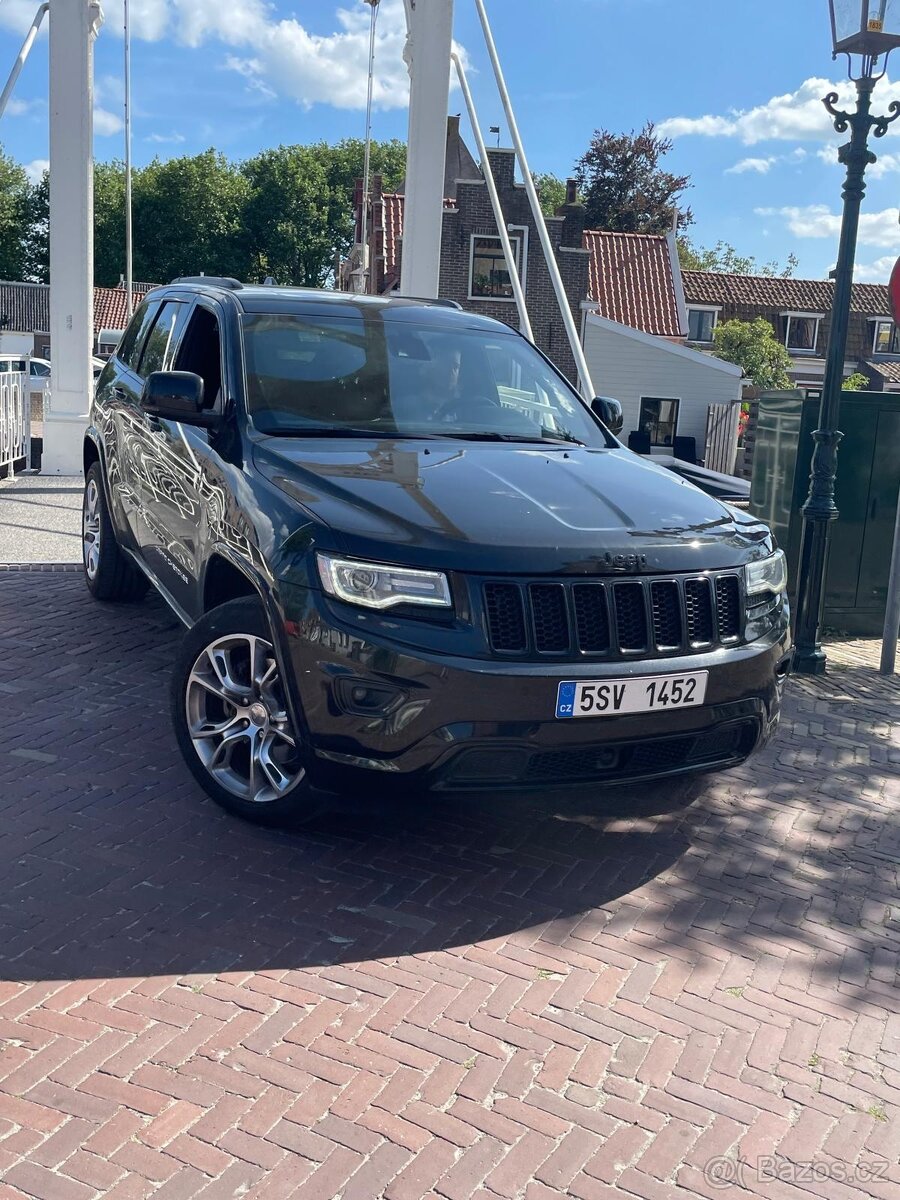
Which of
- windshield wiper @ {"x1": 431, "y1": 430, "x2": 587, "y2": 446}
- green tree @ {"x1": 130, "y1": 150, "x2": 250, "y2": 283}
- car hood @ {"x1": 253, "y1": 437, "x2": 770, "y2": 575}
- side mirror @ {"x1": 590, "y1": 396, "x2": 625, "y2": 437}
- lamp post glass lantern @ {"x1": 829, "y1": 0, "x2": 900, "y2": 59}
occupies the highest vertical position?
green tree @ {"x1": 130, "y1": 150, "x2": 250, "y2": 283}

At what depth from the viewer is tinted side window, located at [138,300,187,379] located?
5930mm

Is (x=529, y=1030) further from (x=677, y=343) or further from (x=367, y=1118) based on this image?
(x=677, y=343)

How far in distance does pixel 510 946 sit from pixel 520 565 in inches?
45.5

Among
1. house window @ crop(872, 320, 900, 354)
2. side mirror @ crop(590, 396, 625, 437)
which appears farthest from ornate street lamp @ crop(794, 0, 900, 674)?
house window @ crop(872, 320, 900, 354)

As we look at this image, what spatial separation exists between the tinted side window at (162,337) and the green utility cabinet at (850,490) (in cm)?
441

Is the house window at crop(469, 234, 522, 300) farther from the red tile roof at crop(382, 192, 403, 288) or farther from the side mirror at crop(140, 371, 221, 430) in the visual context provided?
the side mirror at crop(140, 371, 221, 430)

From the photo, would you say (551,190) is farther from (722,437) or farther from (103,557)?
(103,557)

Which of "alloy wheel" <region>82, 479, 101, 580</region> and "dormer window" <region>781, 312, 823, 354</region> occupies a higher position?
"dormer window" <region>781, 312, 823, 354</region>

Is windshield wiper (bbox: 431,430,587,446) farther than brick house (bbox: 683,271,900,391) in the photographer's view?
No

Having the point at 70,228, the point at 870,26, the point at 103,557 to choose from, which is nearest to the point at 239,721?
the point at 103,557

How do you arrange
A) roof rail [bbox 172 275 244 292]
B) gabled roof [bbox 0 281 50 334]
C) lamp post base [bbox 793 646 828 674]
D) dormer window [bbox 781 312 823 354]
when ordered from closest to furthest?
roof rail [bbox 172 275 244 292] → lamp post base [bbox 793 646 828 674] → dormer window [bbox 781 312 823 354] → gabled roof [bbox 0 281 50 334]

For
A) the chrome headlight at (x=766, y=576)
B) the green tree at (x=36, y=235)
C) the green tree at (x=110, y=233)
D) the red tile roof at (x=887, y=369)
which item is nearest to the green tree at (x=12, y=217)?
the green tree at (x=36, y=235)

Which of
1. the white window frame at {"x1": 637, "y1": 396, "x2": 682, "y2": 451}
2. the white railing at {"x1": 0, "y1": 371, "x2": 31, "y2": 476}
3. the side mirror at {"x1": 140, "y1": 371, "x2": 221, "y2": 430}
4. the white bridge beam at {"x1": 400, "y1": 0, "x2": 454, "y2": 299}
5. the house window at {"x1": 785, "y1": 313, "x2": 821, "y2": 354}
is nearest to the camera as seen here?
the side mirror at {"x1": 140, "y1": 371, "x2": 221, "y2": 430}

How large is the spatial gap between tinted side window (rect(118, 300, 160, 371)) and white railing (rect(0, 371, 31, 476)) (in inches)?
251
